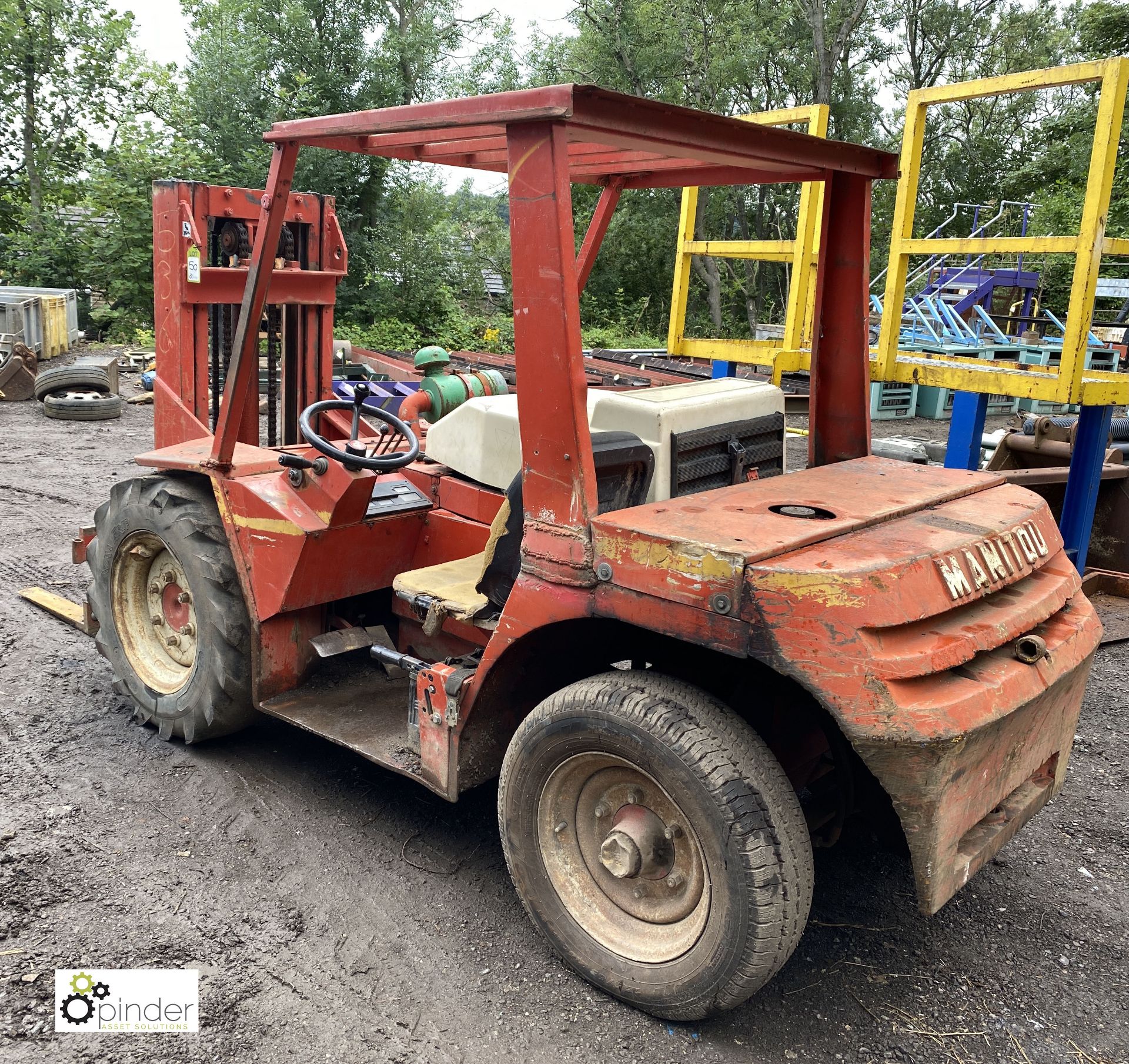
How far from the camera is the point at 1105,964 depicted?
117 inches

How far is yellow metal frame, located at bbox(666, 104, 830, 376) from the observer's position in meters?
5.52

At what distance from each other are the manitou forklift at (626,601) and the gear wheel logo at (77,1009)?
1.01 meters

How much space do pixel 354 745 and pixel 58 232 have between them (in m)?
17.5

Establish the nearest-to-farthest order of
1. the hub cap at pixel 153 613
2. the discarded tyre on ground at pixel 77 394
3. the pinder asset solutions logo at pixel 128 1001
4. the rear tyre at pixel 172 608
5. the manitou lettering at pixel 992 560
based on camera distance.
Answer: the manitou lettering at pixel 992 560 → the pinder asset solutions logo at pixel 128 1001 → the rear tyre at pixel 172 608 → the hub cap at pixel 153 613 → the discarded tyre on ground at pixel 77 394

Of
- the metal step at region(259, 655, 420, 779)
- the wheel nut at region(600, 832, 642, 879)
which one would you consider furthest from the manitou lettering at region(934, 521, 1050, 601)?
the metal step at region(259, 655, 420, 779)

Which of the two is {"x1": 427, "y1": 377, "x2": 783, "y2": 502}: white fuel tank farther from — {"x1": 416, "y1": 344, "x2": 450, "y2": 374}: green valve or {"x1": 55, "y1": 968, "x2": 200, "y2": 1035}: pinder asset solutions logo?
{"x1": 55, "y1": 968, "x2": 200, "y2": 1035}: pinder asset solutions logo

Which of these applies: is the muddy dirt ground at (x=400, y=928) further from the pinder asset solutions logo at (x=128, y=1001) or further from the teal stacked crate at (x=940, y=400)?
the teal stacked crate at (x=940, y=400)

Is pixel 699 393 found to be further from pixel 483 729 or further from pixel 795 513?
pixel 483 729

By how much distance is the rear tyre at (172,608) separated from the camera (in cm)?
367

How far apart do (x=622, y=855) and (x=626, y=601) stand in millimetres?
662

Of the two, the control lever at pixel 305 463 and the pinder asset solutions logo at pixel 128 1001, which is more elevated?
the control lever at pixel 305 463

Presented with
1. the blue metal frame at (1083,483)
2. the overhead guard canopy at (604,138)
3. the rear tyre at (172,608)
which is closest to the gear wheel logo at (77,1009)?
the rear tyre at (172,608)

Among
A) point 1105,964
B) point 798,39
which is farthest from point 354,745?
point 798,39

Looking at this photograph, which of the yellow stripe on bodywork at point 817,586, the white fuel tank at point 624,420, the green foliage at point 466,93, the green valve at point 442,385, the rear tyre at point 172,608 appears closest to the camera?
the yellow stripe on bodywork at point 817,586
